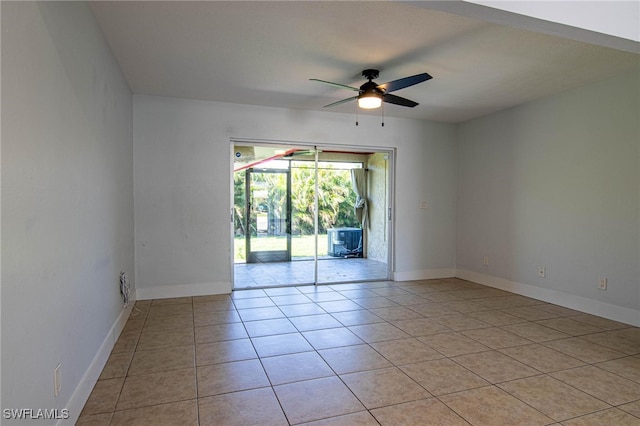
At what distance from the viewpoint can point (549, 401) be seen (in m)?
2.25

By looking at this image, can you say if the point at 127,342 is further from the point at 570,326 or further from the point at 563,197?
the point at 563,197

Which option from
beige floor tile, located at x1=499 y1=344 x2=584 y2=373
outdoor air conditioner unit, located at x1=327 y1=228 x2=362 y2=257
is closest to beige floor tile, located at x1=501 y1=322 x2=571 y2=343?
beige floor tile, located at x1=499 y1=344 x2=584 y2=373

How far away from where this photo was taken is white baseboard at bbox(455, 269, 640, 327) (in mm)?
3705

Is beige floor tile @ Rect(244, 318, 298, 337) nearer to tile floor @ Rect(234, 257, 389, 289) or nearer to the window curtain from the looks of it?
tile floor @ Rect(234, 257, 389, 289)

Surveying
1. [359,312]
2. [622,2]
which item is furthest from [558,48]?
[359,312]

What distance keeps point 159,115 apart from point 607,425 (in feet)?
16.4

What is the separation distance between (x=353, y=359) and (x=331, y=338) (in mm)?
470

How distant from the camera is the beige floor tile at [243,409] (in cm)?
202

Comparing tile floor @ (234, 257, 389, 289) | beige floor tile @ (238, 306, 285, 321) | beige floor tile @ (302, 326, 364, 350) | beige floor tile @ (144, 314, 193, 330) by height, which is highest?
tile floor @ (234, 257, 389, 289)

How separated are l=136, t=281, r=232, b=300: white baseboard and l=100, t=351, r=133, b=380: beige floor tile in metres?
1.71

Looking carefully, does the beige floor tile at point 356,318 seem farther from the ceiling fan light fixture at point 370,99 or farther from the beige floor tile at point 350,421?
the ceiling fan light fixture at point 370,99

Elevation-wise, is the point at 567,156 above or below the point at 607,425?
above

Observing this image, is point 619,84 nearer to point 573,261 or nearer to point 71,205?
point 573,261

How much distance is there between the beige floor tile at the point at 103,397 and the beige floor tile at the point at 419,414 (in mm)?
1578
